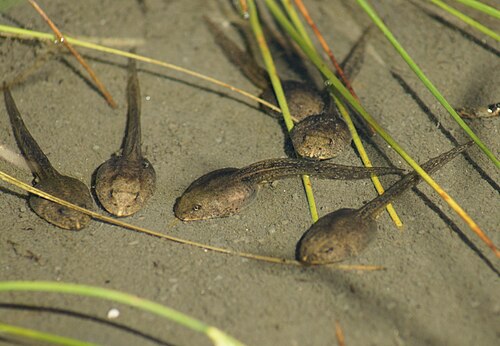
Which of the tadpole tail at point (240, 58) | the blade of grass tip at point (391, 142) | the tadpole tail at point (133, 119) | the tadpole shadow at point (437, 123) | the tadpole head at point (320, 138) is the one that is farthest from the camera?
the tadpole tail at point (240, 58)

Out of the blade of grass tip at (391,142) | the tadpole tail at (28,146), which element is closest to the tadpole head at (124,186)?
the tadpole tail at (28,146)

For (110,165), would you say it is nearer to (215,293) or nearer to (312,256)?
(215,293)

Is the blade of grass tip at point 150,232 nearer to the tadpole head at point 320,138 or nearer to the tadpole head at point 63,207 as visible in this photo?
the tadpole head at point 63,207

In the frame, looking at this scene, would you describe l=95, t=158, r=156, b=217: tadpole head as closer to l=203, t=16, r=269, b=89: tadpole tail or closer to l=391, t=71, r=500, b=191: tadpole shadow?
l=203, t=16, r=269, b=89: tadpole tail

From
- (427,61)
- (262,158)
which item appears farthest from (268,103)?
(427,61)

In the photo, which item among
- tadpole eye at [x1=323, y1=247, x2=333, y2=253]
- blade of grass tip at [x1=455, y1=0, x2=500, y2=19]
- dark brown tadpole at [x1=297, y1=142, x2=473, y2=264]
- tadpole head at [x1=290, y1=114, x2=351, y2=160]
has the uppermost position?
blade of grass tip at [x1=455, y1=0, x2=500, y2=19]

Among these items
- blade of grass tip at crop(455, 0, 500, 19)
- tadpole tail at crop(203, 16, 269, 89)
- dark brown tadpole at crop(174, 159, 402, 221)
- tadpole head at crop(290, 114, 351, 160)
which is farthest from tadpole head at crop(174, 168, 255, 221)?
blade of grass tip at crop(455, 0, 500, 19)
